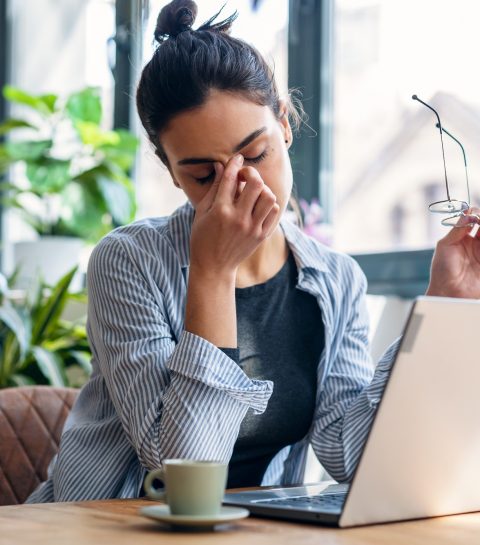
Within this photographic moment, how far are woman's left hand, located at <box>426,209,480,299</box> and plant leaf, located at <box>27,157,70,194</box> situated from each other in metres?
2.01

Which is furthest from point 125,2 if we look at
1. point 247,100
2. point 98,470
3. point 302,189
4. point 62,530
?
point 62,530

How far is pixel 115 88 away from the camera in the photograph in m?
3.47

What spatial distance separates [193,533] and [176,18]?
935 mm

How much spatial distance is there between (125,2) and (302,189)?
111 centimetres

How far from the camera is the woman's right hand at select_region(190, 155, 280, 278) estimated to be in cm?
126

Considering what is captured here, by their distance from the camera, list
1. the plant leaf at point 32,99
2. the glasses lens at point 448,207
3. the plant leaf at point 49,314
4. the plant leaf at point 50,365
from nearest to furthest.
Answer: the glasses lens at point 448,207
the plant leaf at point 50,365
the plant leaf at point 49,314
the plant leaf at point 32,99

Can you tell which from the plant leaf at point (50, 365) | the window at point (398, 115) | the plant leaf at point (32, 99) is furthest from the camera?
the plant leaf at point (32, 99)

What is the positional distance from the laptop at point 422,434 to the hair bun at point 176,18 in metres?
0.83

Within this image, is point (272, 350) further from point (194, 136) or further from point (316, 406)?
point (194, 136)

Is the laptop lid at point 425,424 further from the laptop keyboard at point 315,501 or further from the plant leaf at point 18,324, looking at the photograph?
the plant leaf at point 18,324

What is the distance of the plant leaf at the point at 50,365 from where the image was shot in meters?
2.55

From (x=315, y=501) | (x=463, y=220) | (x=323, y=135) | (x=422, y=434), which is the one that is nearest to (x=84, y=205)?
(x=323, y=135)

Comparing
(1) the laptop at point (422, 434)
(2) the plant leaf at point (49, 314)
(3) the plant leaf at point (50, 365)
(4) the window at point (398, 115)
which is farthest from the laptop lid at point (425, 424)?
(2) the plant leaf at point (49, 314)

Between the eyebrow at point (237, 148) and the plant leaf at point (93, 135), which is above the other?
the eyebrow at point (237, 148)
